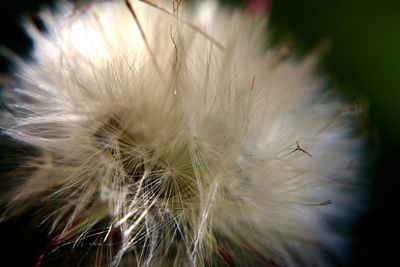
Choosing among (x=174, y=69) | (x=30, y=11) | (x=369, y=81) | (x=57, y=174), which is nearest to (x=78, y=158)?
Answer: (x=57, y=174)

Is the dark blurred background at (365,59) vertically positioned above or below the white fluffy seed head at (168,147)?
above

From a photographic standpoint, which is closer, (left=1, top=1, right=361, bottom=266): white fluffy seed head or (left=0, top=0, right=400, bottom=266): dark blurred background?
(left=1, top=1, right=361, bottom=266): white fluffy seed head

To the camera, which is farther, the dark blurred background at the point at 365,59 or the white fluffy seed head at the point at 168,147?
the dark blurred background at the point at 365,59

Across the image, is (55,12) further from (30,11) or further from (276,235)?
(276,235)

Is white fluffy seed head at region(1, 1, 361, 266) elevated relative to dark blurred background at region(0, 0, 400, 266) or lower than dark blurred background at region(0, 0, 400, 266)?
lower
